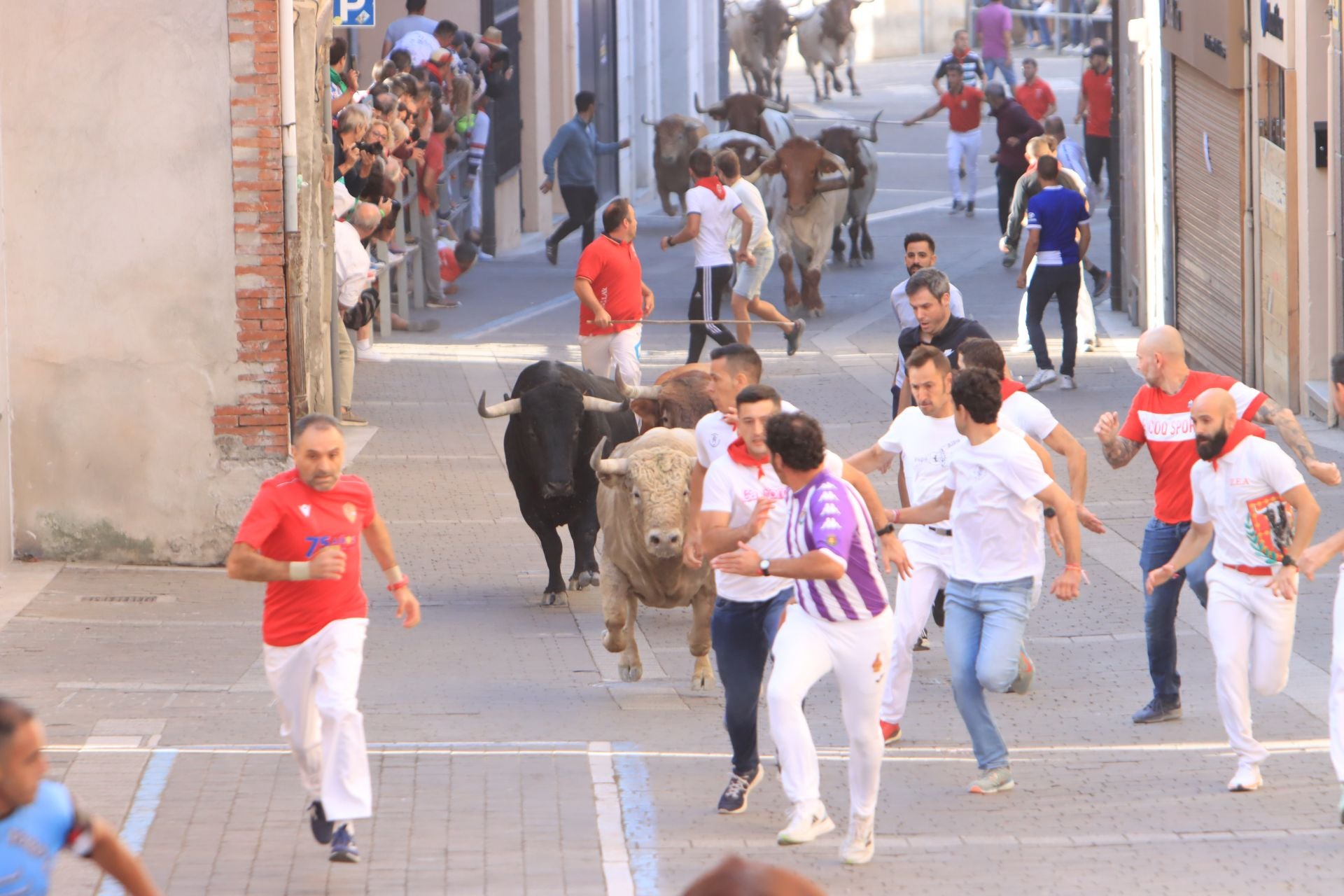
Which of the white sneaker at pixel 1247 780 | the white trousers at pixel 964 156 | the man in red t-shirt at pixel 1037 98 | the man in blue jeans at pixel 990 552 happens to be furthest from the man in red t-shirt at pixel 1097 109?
the white sneaker at pixel 1247 780

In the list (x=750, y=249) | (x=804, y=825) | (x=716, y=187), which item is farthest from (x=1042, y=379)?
(x=804, y=825)

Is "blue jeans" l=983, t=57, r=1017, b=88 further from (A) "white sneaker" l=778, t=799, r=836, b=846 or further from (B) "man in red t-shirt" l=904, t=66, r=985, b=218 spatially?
(A) "white sneaker" l=778, t=799, r=836, b=846

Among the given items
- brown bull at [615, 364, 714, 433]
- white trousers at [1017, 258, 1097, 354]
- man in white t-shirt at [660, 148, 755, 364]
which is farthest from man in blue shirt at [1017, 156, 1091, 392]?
brown bull at [615, 364, 714, 433]

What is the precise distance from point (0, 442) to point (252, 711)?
3.96 meters

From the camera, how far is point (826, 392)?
19.2 m

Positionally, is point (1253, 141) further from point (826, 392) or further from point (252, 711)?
point (252, 711)

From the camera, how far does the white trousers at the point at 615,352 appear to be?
15.7 meters

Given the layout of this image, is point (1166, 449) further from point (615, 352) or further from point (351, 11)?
point (351, 11)

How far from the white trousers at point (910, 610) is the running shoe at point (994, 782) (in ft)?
2.28

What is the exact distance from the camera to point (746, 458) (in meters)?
8.05

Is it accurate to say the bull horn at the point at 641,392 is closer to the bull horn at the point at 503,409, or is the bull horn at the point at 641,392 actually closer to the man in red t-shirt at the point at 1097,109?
the bull horn at the point at 503,409

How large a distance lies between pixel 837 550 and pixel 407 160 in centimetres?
1532

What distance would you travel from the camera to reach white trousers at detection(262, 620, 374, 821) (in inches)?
278

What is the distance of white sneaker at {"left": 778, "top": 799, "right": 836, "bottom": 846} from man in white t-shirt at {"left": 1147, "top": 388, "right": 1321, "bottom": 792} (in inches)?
67.2
